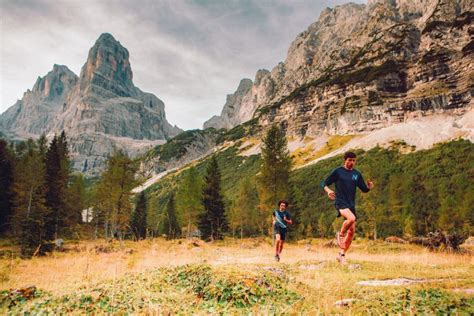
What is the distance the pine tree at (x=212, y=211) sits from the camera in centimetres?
4862

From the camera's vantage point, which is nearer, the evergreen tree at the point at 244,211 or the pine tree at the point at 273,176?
the pine tree at the point at 273,176

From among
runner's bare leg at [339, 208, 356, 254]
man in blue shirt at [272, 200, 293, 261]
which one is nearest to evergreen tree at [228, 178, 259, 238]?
man in blue shirt at [272, 200, 293, 261]

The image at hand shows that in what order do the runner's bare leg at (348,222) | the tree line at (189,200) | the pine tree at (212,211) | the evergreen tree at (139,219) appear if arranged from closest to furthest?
the runner's bare leg at (348,222) < the tree line at (189,200) < the pine tree at (212,211) < the evergreen tree at (139,219)

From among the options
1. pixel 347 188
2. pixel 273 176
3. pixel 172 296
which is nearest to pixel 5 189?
pixel 273 176

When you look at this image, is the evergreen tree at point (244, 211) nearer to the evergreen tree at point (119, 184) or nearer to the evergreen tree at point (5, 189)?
the evergreen tree at point (119, 184)

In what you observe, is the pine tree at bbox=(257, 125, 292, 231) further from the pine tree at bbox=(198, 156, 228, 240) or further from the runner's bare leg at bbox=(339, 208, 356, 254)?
the runner's bare leg at bbox=(339, 208, 356, 254)

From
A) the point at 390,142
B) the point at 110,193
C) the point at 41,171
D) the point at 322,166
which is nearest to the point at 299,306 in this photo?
the point at 110,193

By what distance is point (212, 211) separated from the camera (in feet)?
161

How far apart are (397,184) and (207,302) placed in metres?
47.2

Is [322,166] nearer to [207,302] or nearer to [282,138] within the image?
[282,138]

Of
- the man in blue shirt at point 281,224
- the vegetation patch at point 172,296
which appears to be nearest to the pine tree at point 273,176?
the man in blue shirt at point 281,224

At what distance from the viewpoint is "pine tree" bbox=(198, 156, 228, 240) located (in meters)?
48.6

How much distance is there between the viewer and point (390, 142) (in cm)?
13225

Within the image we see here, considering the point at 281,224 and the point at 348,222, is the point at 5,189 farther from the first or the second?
the point at 348,222
